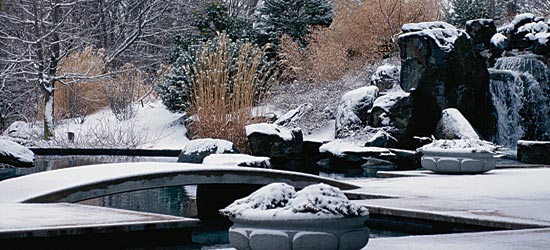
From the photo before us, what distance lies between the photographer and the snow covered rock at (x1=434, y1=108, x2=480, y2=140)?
12203 millimetres

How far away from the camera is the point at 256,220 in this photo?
3.41m

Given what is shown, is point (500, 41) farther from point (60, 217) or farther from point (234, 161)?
point (60, 217)

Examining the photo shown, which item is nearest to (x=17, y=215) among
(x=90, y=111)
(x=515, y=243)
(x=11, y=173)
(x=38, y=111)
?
(x=515, y=243)

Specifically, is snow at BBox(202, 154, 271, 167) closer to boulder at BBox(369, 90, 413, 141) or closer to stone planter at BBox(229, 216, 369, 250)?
boulder at BBox(369, 90, 413, 141)

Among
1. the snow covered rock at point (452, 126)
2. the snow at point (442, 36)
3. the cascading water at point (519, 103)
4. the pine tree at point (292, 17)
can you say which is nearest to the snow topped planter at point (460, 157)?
the snow covered rock at point (452, 126)

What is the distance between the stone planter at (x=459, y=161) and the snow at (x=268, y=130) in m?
3.63

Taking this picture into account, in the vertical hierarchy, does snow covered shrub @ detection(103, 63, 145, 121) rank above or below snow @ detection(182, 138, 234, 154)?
above

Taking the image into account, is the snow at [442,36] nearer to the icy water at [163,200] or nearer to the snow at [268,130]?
the snow at [268,130]

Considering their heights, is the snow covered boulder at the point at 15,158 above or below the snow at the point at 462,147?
below

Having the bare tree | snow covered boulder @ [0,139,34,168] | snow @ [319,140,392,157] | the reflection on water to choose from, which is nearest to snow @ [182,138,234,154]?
the reflection on water

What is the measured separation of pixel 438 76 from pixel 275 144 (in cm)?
316

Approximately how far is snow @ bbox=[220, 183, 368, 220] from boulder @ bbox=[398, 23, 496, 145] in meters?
10.1

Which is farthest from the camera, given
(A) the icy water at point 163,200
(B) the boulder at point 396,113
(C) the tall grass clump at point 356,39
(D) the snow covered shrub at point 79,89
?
(C) the tall grass clump at point 356,39

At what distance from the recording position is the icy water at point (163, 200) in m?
5.94
